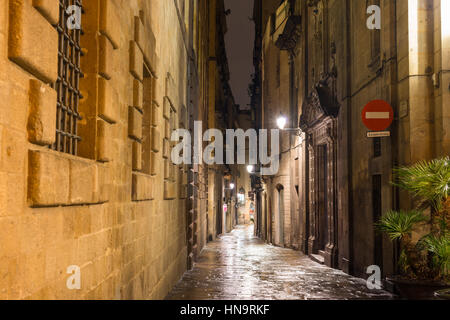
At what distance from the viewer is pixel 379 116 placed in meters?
10.4

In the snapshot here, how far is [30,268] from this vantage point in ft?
9.59

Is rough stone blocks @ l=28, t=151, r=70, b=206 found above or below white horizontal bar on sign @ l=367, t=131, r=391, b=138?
below

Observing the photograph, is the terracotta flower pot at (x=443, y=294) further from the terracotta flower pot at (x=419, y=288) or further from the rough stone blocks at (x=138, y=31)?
the rough stone blocks at (x=138, y=31)

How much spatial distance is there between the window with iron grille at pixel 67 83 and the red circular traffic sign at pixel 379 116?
7.43m

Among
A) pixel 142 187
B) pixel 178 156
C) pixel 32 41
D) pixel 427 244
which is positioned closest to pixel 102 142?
pixel 32 41

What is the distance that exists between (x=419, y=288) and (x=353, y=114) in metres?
8.07

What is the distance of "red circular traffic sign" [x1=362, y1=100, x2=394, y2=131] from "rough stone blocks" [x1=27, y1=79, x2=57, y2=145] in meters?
8.38

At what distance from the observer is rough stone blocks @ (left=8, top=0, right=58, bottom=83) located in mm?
2693

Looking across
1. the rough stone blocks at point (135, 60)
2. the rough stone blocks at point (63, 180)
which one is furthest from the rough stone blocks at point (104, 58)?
the rough stone blocks at point (135, 60)

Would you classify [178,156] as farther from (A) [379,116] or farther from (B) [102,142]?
(B) [102,142]

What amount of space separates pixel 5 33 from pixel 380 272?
10.9 metres

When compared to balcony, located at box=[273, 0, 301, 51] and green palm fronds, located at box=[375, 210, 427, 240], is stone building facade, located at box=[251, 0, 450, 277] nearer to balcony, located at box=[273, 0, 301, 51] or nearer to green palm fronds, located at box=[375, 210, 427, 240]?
balcony, located at box=[273, 0, 301, 51]

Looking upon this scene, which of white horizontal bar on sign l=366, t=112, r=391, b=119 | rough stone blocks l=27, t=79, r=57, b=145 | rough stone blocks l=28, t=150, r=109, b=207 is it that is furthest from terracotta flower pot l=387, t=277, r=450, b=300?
rough stone blocks l=27, t=79, r=57, b=145
